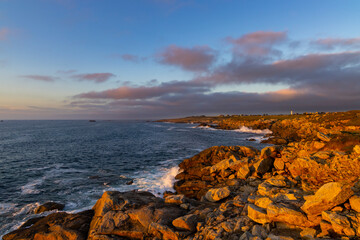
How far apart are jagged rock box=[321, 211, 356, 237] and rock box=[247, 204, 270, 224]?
2.93 meters

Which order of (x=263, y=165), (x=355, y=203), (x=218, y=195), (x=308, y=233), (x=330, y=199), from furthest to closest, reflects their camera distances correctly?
(x=263, y=165) → (x=218, y=195) → (x=330, y=199) → (x=355, y=203) → (x=308, y=233)

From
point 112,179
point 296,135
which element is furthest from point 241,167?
point 296,135

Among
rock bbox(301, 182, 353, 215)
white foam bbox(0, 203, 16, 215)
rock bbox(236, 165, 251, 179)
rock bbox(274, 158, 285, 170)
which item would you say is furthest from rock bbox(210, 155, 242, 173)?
white foam bbox(0, 203, 16, 215)

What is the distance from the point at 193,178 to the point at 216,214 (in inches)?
602

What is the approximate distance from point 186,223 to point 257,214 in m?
4.40

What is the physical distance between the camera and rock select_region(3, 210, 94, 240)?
12.4 metres

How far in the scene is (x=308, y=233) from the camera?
29.1 feet

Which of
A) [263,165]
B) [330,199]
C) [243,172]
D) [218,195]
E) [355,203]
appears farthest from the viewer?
[263,165]

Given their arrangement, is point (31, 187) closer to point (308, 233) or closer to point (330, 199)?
point (308, 233)

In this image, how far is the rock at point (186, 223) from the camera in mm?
11398

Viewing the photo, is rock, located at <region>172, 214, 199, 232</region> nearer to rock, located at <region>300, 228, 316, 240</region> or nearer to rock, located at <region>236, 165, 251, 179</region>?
rock, located at <region>300, 228, 316, 240</region>

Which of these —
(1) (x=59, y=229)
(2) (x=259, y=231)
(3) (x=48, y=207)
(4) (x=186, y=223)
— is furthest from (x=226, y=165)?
(3) (x=48, y=207)

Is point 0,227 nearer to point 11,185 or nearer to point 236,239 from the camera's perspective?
point 11,185

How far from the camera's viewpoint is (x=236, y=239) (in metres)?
9.59
